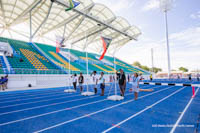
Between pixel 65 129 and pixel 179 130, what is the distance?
10.6ft

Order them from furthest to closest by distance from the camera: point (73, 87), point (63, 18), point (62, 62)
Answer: point (63, 18), point (62, 62), point (73, 87)

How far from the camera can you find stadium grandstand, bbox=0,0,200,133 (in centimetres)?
405

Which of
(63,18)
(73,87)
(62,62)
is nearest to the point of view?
(73,87)

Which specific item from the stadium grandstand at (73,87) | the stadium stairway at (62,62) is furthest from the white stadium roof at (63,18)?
the stadium stairway at (62,62)

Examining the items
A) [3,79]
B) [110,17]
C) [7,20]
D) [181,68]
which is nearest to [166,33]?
[110,17]

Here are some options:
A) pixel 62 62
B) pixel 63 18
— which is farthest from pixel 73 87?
pixel 63 18

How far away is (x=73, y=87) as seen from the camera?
634 inches

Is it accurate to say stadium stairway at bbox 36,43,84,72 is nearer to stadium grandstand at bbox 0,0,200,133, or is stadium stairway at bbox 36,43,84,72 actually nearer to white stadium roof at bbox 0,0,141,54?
stadium grandstand at bbox 0,0,200,133

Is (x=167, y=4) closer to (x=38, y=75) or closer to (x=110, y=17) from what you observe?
(x=110, y=17)

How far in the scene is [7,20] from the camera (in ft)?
107

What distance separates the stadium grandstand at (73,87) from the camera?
405 centimetres

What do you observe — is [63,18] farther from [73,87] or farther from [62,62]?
[73,87]

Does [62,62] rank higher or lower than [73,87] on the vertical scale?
higher

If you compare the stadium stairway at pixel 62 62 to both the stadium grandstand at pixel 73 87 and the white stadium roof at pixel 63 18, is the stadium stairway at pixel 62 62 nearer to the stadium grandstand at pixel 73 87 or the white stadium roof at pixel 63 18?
the stadium grandstand at pixel 73 87
